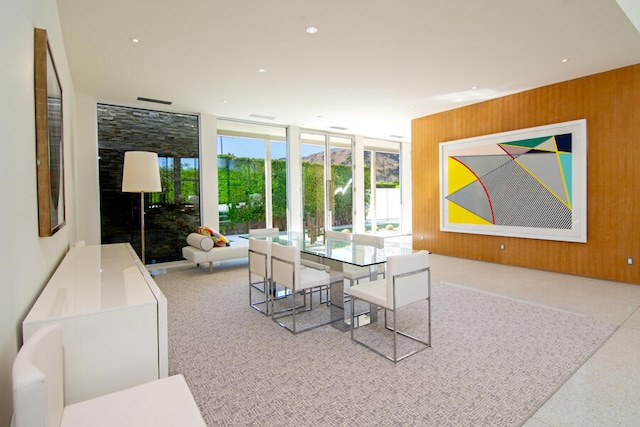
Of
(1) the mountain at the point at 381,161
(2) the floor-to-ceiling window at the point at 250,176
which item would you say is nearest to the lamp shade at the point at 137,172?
(2) the floor-to-ceiling window at the point at 250,176

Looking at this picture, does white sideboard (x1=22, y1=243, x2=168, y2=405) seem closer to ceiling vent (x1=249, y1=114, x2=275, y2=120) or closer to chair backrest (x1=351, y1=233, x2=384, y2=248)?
chair backrest (x1=351, y1=233, x2=384, y2=248)

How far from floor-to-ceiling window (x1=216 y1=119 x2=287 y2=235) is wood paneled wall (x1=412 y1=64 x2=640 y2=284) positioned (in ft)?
14.0

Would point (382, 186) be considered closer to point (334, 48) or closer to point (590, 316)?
point (334, 48)

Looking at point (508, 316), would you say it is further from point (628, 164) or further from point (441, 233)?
point (441, 233)

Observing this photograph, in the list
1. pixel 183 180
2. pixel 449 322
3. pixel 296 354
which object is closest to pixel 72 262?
pixel 296 354

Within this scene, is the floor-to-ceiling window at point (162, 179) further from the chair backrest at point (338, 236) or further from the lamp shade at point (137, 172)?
the chair backrest at point (338, 236)

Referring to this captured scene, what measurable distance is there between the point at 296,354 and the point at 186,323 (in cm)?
138

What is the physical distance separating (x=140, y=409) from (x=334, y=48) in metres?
3.84

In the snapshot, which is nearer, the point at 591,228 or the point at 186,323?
the point at 186,323

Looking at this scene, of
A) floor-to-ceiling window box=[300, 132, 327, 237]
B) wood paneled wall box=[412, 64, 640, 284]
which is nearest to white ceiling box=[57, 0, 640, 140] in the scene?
wood paneled wall box=[412, 64, 640, 284]

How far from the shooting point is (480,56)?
4250 mm

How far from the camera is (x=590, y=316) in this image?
3.55 m

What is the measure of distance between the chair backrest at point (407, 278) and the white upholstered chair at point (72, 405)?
1.66 m

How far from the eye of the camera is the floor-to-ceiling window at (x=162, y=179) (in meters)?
6.00
